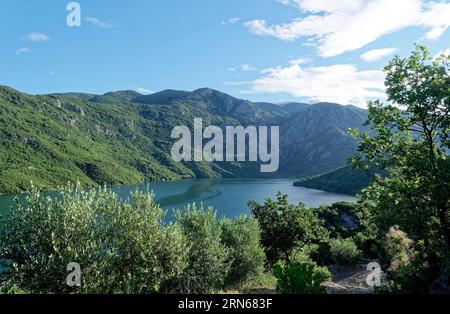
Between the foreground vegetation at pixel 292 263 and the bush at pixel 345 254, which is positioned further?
the bush at pixel 345 254

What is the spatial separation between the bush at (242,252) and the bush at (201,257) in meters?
4.16

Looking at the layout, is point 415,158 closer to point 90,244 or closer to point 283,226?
point 90,244

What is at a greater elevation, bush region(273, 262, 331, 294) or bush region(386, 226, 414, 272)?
bush region(386, 226, 414, 272)

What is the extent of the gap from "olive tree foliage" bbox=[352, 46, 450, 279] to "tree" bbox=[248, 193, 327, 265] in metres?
23.5

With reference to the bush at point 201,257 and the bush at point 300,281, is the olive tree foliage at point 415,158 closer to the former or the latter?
the bush at point 300,281

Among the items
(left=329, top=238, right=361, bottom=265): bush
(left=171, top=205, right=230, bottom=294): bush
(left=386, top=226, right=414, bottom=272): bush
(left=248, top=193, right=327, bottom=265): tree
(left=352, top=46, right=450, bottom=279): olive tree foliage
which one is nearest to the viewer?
(left=352, top=46, right=450, bottom=279): olive tree foliage

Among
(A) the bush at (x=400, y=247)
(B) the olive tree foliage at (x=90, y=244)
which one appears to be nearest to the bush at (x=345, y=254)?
(A) the bush at (x=400, y=247)

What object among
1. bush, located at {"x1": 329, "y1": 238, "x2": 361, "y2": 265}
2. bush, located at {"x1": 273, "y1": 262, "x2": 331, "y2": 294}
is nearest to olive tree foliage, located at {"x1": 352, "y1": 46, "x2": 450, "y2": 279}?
bush, located at {"x1": 273, "y1": 262, "x2": 331, "y2": 294}

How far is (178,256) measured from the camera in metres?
26.8

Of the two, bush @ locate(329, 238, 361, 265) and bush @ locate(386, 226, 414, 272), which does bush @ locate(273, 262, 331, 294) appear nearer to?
bush @ locate(386, 226, 414, 272)

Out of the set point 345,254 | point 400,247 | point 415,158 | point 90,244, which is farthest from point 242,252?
point 345,254

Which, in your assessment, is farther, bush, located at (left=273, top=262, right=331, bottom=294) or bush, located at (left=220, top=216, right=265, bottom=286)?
bush, located at (left=220, top=216, right=265, bottom=286)

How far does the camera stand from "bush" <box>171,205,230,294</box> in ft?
93.2

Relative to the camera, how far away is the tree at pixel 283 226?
47.6 m
